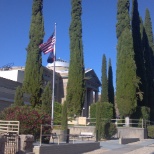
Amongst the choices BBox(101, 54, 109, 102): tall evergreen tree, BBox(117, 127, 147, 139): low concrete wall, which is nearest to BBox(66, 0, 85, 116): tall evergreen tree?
BBox(117, 127, 147, 139): low concrete wall

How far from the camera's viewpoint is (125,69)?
33594mm

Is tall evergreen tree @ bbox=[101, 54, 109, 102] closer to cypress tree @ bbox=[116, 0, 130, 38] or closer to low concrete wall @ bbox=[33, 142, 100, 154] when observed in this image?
cypress tree @ bbox=[116, 0, 130, 38]

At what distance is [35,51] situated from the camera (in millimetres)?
35375

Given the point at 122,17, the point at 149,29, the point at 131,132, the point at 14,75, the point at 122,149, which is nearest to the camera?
the point at 122,149

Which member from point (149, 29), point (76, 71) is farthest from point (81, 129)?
point (149, 29)

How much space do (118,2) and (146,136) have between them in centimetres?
1543

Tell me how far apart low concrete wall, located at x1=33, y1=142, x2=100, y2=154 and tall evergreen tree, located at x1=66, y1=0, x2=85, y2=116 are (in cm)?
1557

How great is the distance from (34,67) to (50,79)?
17.7 meters

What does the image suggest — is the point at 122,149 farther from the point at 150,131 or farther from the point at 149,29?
the point at 149,29

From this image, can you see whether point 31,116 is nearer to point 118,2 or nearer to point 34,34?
point 34,34

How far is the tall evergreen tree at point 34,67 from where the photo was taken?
35.0 m

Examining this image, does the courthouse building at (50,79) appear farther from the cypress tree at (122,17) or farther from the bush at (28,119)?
the bush at (28,119)

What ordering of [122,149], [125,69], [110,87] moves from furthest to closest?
1. [110,87]
2. [125,69]
3. [122,149]

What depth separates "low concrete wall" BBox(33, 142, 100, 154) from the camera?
13.7 m
